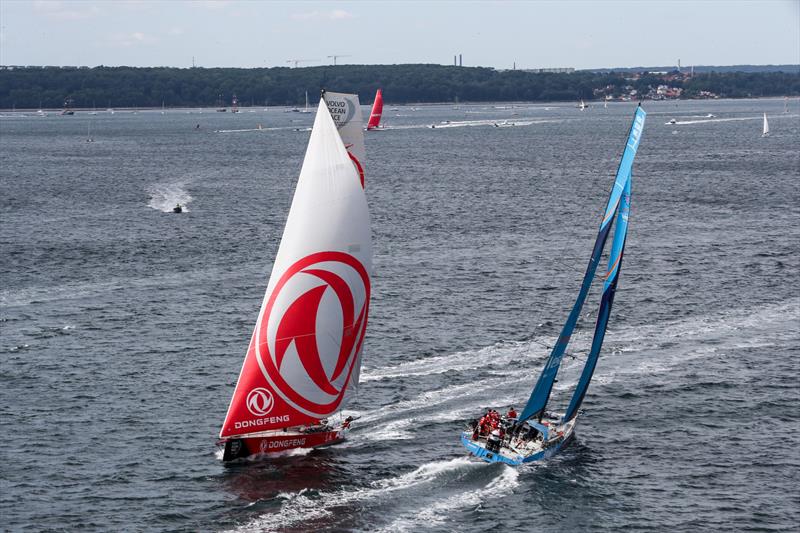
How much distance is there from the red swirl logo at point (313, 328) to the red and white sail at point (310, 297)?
0.16ft

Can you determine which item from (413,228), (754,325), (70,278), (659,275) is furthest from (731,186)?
(70,278)

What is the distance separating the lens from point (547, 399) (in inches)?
2078

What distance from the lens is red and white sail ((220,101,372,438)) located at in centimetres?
5138

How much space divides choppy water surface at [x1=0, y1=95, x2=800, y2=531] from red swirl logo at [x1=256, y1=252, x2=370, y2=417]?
3.26 m

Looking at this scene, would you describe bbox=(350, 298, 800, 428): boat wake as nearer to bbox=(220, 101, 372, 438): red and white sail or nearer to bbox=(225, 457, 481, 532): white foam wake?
bbox=(220, 101, 372, 438): red and white sail

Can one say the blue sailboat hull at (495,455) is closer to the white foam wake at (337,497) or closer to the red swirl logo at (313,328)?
the white foam wake at (337,497)

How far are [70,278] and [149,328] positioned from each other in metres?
19.9

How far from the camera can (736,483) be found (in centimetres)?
4956

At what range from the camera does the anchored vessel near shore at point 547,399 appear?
5012 cm

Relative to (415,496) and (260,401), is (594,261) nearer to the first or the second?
(415,496)

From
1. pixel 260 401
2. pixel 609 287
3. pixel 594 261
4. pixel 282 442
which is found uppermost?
pixel 594 261

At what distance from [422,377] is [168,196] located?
9983 centimetres

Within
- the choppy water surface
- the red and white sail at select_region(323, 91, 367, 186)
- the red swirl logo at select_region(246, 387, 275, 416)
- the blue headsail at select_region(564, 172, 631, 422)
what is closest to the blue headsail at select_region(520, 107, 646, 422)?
the blue headsail at select_region(564, 172, 631, 422)

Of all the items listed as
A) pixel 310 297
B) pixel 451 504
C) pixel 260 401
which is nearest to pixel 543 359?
pixel 310 297
